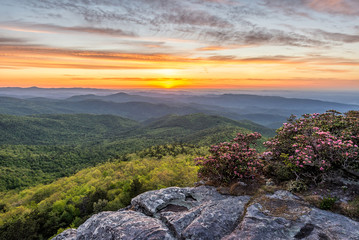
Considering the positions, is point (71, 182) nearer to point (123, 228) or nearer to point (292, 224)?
point (123, 228)

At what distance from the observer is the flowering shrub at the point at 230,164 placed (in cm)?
1326

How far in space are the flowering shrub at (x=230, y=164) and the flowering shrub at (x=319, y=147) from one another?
6.49 feet

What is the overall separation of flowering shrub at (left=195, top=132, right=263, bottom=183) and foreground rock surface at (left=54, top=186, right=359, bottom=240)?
85.4 inches

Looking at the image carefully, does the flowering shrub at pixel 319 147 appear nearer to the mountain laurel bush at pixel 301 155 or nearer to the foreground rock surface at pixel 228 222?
the mountain laurel bush at pixel 301 155

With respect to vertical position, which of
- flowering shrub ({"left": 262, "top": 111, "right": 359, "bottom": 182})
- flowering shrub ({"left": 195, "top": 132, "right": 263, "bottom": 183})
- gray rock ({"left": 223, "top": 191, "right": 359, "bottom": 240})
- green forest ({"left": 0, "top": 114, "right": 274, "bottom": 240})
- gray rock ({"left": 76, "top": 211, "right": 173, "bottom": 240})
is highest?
flowering shrub ({"left": 262, "top": 111, "right": 359, "bottom": 182})

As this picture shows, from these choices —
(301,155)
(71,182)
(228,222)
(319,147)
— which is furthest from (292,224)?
(71,182)

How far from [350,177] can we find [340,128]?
14.6 feet

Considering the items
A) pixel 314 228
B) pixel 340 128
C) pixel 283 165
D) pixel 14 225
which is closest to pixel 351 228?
pixel 314 228

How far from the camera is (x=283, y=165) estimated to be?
44.4 feet

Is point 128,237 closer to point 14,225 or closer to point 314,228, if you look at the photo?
point 314,228

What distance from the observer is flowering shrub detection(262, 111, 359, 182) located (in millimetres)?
11086

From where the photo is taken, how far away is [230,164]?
13602 millimetres

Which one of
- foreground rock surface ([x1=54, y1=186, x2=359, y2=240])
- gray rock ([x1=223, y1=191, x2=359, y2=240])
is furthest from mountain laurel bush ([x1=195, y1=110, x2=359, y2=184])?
gray rock ([x1=223, y1=191, x2=359, y2=240])

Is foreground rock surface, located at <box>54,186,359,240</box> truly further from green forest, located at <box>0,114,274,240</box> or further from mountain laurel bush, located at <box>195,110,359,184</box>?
green forest, located at <box>0,114,274,240</box>
